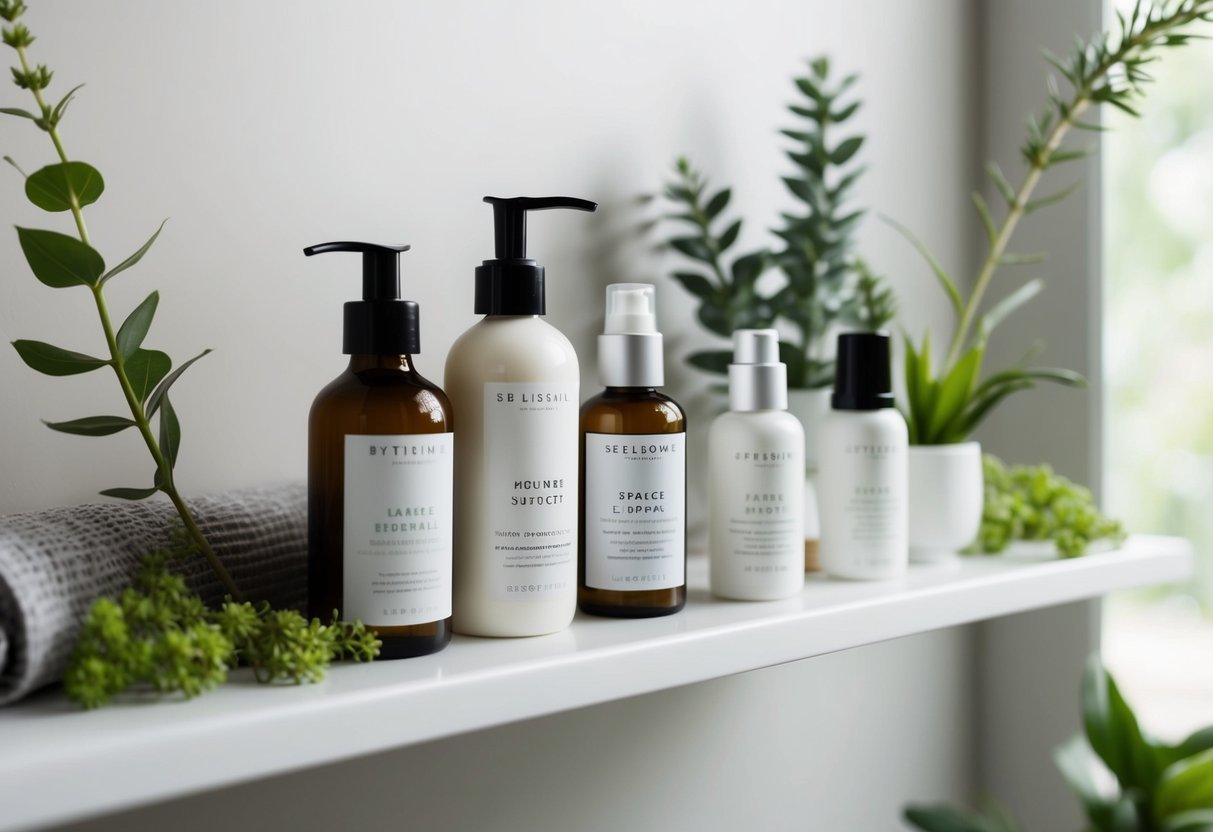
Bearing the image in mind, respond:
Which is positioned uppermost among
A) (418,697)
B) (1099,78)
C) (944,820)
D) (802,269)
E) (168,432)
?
(1099,78)

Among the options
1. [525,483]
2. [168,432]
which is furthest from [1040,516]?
[168,432]

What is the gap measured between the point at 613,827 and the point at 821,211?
1.47 ft

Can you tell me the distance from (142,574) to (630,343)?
0.83 feet

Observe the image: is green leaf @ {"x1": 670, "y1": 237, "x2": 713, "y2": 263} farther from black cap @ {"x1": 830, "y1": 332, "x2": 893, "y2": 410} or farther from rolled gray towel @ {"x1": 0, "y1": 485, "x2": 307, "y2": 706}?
rolled gray towel @ {"x1": 0, "y1": 485, "x2": 307, "y2": 706}

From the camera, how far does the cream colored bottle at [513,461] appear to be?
47 centimetres

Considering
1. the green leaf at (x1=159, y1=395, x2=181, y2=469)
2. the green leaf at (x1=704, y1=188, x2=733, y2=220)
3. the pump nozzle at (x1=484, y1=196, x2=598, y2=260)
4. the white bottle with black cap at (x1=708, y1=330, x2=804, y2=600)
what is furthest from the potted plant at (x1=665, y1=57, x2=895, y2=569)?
the green leaf at (x1=159, y1=395, x2=181, y2=469)

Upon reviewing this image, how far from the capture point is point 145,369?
438 mm

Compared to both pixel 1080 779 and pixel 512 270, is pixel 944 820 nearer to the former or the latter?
pixel 1080 779

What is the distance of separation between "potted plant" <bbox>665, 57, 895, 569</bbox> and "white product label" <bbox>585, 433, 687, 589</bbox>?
184mm

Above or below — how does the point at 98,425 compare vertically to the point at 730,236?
below

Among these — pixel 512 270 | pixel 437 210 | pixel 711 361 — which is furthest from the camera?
pixel 711 361

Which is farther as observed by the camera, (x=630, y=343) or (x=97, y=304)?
(x=630, y=343)

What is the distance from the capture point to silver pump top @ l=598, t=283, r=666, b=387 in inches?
21.0

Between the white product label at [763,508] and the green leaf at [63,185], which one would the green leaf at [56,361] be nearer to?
the green leaf at [63,185]
